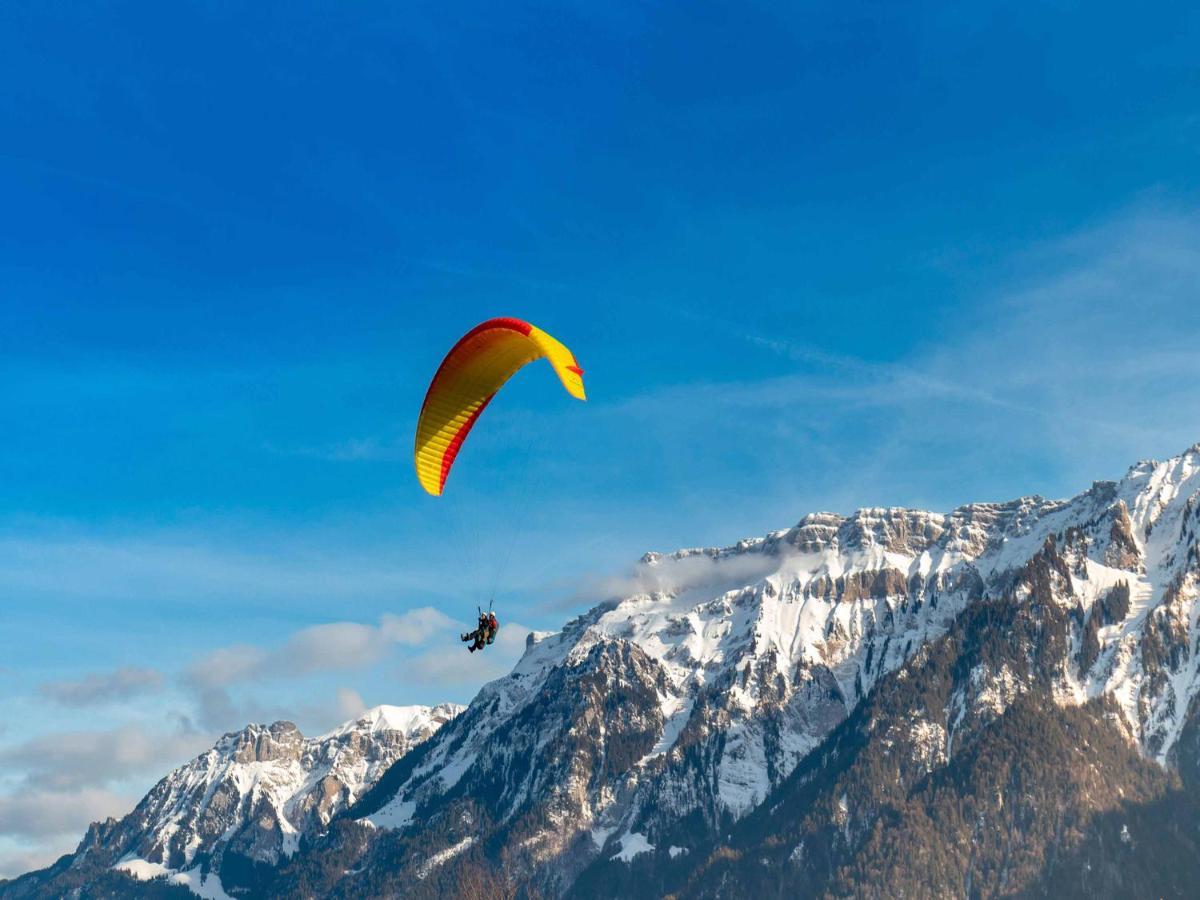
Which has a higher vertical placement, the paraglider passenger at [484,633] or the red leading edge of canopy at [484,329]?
the red leading edge of canopy at [484,329]

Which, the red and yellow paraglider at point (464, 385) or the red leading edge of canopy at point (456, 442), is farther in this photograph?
the red leading edge of canopy at point (456, 442)

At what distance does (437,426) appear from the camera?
9188cm

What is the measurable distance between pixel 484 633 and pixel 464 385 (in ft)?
50.6

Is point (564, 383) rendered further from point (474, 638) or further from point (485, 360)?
point (474, 638)

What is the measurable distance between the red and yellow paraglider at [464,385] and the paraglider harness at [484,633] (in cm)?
836

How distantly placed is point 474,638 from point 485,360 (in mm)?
17123

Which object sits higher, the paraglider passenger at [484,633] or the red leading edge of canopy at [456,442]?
the red leading edge of canopy at [456,442]

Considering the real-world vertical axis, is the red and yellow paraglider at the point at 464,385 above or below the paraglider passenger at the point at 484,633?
above

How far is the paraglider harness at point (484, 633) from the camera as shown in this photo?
90.4m

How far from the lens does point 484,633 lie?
9075 cm

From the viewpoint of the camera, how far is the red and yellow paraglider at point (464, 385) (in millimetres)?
89125

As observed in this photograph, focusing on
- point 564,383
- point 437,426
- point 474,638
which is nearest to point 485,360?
point 437,426

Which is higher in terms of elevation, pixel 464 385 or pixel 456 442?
pixel 464 385

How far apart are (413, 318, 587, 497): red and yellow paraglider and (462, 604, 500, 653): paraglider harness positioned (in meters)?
8.36
